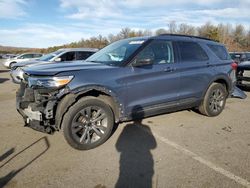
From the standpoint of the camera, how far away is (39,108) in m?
3.94

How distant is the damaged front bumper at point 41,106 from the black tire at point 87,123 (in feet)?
0.82

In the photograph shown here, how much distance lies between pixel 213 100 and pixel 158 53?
2.05m

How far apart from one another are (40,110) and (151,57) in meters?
2.21

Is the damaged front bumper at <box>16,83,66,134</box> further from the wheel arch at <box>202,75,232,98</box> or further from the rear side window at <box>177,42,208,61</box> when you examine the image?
the wheel arch at <box>202,75,232,98</box>

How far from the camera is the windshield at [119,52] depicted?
463cm

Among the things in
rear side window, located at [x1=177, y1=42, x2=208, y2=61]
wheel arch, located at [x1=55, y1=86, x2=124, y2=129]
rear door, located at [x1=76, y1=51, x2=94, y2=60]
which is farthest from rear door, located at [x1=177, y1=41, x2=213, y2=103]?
rear door, located at [x1=76, y1=51, x2=94, y2=60]

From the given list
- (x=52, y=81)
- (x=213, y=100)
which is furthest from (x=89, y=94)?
(x=213, y=100)

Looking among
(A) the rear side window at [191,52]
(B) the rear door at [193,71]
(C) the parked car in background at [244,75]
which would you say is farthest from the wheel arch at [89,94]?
(C) the parked car in background at [244,75]

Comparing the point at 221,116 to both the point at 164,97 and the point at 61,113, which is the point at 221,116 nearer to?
the point at 164,97

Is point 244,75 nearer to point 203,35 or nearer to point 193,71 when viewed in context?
point 193,71

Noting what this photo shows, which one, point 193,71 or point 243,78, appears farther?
point 243,78

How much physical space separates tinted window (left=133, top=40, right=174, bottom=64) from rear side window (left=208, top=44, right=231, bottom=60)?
1.42 meters

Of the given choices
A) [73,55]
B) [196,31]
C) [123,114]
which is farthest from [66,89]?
[196,31]

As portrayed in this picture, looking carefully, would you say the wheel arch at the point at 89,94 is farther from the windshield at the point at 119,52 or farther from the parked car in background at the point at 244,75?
the parked car in background at the point at 244,75
